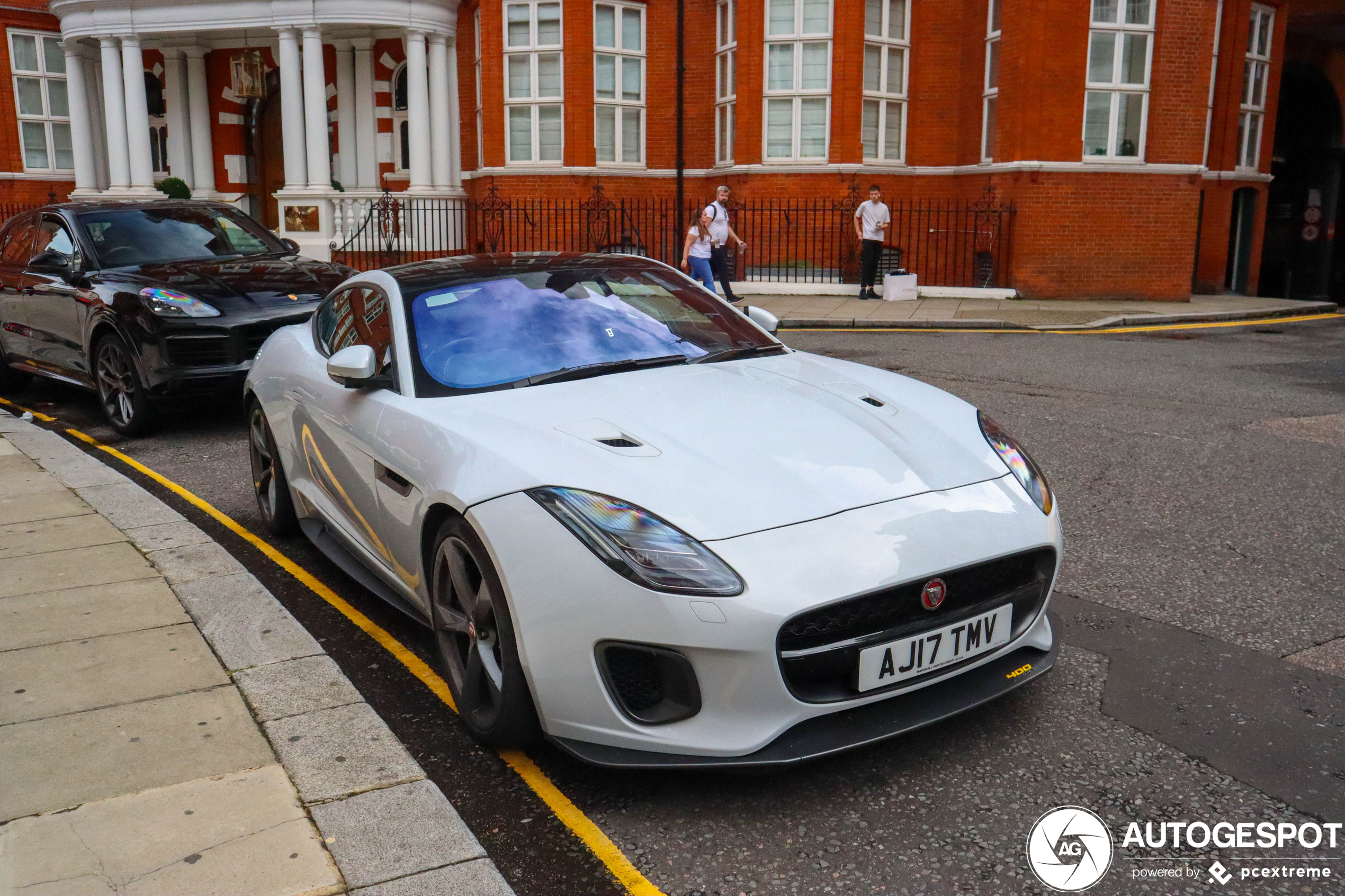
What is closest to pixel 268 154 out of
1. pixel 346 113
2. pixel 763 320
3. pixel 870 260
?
pixel 346 113

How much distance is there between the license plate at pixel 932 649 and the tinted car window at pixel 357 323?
84.3 inches

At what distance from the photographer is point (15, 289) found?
30.5ft

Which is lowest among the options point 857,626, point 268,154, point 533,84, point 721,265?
point 857,626

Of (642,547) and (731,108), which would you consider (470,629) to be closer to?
(642,547)

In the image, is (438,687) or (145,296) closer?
(438,687)

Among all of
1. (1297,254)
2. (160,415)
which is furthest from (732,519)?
(1297,254)

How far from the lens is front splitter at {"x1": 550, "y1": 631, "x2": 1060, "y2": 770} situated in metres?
2.86

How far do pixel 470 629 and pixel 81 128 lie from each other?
24.7m

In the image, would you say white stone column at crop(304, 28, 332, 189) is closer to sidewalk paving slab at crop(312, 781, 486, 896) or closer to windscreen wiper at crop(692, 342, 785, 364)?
windscreen wiper at crop(692, 342, 785, 364)

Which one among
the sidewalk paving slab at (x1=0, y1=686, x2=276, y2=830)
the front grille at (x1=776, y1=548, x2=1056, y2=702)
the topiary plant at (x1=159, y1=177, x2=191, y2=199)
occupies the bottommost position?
the sidewalk paving slab at (x1=0, y1=686, x2=276, y2=830)

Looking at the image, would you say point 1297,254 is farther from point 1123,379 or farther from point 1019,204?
point 1123,379

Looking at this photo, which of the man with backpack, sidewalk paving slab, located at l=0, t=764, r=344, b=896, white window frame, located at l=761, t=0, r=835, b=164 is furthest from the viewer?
white window frame, located at l=761, t=0, r=835, b=164

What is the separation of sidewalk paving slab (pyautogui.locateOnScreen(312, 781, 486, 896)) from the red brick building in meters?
17.0

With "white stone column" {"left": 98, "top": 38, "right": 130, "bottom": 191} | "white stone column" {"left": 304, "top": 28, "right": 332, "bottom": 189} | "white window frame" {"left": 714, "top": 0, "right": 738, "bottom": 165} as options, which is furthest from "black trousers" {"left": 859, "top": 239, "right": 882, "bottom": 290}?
"white stone column" {"left": 98, "top": 38, "right": 130, "bottom": 191}
